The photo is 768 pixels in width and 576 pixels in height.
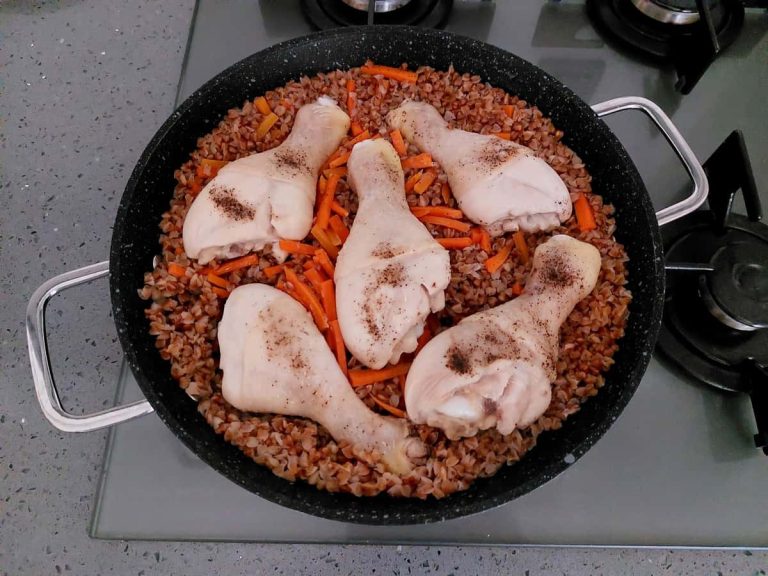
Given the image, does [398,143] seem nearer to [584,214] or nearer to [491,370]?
[584,214]

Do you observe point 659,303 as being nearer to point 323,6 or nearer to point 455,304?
point 455,304

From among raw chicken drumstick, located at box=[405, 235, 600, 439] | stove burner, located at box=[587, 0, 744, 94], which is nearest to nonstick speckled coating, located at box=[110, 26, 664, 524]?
raw chicken drumstick, located at box=[405, 235, 600, 439]

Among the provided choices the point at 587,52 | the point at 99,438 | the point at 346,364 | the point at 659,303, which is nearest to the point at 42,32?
the point at 99,438

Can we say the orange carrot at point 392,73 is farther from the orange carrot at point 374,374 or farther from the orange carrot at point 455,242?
the orange carrot at point 374,374

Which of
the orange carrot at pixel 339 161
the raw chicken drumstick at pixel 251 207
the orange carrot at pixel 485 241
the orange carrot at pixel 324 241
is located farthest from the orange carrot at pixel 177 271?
the orange carrot at pixel 485 241

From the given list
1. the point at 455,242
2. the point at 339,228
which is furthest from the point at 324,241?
the point at 455,242

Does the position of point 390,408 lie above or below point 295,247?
below
